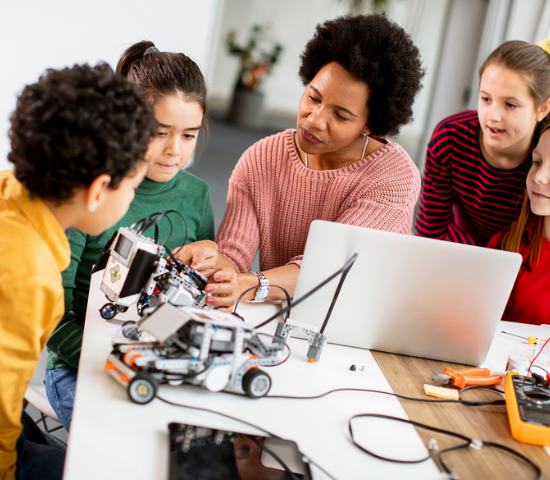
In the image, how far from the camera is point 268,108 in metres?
7.54

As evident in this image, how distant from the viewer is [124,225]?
132 cm

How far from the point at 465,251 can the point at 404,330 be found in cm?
20

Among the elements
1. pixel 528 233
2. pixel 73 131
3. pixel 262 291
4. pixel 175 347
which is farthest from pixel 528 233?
pixel 73 131

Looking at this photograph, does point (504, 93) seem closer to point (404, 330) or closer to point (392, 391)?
point (404, 330)

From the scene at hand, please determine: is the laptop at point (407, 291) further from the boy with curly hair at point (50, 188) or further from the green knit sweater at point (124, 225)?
the green knit sweater at point (124, 225)

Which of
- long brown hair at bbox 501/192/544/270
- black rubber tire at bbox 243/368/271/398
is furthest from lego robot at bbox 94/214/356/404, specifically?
long brown hair at bbox 501/192/544/270

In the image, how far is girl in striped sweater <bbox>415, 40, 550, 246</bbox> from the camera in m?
1.60

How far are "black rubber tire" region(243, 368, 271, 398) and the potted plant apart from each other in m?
6.68

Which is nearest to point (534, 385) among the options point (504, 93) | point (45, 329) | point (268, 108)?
point (45, 329)

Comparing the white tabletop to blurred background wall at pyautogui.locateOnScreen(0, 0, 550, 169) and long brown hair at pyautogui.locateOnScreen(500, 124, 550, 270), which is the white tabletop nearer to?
long brown hair at pyautogui.locateOnScreen(500, 124, 550, 270)

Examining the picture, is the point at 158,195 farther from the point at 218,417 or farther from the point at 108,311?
the point at 218,417

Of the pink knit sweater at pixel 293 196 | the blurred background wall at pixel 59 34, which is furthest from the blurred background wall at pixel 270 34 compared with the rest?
the pink knit sweater at pixel 293 196

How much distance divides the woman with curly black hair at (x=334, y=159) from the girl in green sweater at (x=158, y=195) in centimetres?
16

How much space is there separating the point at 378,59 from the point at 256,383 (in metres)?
0.97
